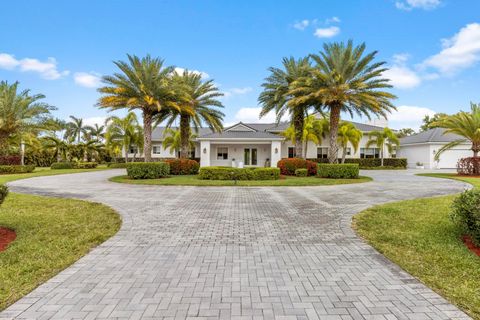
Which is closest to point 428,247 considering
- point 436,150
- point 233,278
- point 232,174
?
point 233,278

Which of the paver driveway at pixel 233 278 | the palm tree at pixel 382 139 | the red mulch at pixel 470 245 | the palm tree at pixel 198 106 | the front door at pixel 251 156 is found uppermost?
the palm tree at pixel 198 106

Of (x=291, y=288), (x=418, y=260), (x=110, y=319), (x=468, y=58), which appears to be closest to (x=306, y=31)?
(x=468, y=58)

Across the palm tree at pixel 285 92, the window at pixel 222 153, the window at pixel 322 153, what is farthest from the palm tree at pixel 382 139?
the window at pixel 222 153

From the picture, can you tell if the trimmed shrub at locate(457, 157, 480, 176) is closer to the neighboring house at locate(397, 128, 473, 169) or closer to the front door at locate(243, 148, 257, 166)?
the neighboring house at locate(397, 128, 473, 169)

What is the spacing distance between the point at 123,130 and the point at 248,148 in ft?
52.8

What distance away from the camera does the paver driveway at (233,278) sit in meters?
3.07

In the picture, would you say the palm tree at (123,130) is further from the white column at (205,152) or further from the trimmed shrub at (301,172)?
the trimmed shrub at (301,172)

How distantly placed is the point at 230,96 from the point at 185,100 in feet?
20.3

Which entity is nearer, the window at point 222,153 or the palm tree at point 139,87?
the palm tree at point 139,87

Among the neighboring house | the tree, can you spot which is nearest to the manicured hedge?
Result: the tree

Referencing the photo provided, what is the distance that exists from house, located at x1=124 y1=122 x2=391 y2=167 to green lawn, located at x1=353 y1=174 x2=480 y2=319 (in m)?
20.0

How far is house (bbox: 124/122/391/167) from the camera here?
1119 inches

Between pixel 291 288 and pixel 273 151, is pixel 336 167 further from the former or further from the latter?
pixel 291 288

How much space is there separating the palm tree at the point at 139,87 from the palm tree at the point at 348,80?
9405mm
